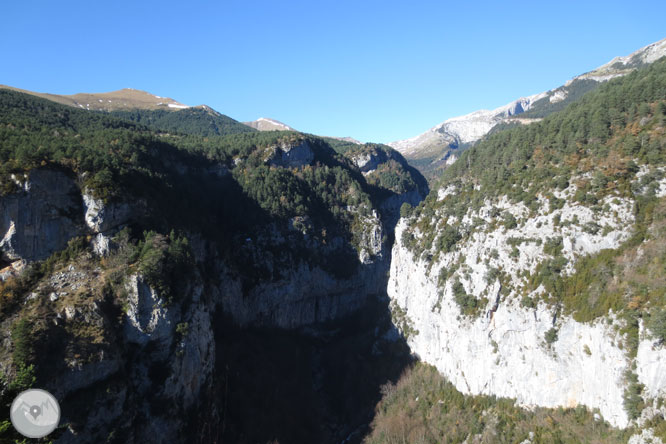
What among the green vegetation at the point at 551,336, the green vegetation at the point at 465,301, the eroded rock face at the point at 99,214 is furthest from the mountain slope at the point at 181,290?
the green vegetation at the point at 551,336

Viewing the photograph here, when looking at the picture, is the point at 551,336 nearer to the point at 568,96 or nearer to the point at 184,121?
the point at 184,121

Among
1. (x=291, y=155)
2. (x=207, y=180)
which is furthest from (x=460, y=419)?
(x=291, y=155)

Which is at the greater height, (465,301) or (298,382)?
(465,301)

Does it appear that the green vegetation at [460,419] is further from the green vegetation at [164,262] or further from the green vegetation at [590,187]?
the green vegetation at [164,262]

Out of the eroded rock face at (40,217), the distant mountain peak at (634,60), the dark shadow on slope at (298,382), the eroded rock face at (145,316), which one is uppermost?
the distant mountain peak at (634,60)

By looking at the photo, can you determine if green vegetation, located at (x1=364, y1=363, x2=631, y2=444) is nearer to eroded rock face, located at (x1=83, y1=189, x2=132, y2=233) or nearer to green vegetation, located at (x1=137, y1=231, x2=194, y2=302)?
green vegetation, located at (x1=137, y1=231, x2=194, y2=302)

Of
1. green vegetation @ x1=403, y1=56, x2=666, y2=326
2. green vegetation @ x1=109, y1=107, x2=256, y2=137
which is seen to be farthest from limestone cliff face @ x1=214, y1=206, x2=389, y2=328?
green vegetation @ x1=109, y1=107, x2=256, y2=137
